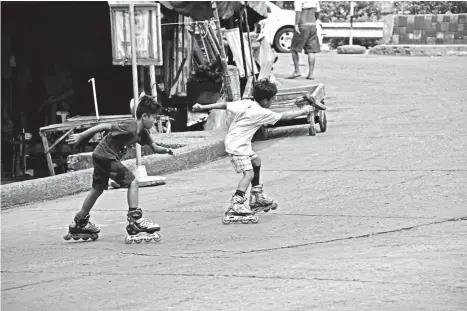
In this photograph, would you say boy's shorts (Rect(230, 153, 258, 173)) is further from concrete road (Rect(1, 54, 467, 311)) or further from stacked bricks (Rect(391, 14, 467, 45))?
stacked bricks (Rect(391, 14, 467, 45))

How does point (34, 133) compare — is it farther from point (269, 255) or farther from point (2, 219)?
point (269, 255)

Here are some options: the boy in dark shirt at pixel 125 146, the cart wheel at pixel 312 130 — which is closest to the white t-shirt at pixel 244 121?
the boy in dark shirt at pixel 125 146

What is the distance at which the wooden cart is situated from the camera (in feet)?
47.0

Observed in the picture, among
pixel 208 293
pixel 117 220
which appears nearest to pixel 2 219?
pixel 117 220

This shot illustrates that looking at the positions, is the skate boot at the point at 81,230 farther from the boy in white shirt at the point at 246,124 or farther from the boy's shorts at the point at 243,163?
the boy's shorts at the point at 243,163

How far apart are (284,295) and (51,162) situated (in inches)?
344

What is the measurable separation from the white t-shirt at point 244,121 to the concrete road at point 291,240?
2.34 feet

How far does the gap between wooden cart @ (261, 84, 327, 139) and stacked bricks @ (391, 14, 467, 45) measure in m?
13.0

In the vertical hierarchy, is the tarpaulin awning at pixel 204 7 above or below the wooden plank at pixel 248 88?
above

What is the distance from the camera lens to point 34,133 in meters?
17.2

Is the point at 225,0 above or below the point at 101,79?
above

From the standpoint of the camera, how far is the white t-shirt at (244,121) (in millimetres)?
9148

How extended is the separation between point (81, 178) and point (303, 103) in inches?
155

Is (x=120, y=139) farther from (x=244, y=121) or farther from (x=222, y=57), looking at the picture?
(x=222, y=57)
